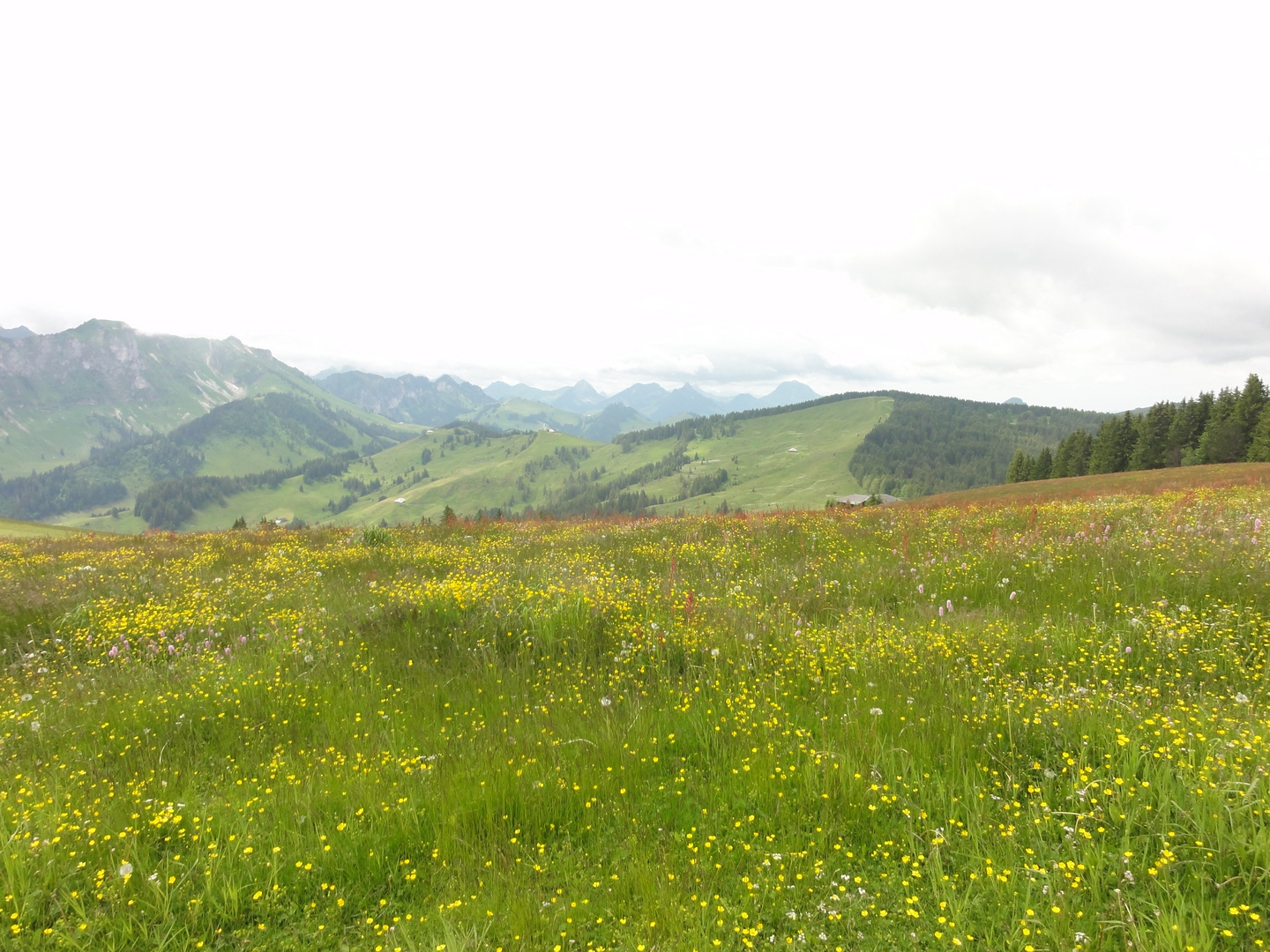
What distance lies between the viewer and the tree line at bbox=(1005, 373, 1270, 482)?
66.6 metres

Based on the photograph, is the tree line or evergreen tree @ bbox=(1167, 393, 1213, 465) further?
evergreen tree @ bbox=(1167, 393, 1213, 465)

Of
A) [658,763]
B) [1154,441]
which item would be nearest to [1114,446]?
[1154,441]

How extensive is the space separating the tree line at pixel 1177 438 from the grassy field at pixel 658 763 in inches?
3382

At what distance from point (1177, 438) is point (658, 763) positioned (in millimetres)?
106786

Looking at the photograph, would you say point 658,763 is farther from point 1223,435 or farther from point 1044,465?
A: point 1044,465

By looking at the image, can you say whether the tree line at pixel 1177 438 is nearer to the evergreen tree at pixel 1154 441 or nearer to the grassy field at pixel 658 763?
the evergreen tree at pixel 1154 441

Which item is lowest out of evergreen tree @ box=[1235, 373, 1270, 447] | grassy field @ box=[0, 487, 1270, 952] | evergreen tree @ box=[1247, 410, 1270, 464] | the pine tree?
grassy field @ box=[0, 487, 1270, 952]

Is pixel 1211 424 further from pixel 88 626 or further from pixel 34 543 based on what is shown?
pixel 34 543

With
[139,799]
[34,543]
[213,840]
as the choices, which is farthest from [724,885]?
[34,543]

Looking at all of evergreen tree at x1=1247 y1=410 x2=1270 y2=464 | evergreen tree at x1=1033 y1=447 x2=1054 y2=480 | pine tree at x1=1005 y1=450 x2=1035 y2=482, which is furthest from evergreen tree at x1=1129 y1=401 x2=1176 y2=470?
pine tree at x1=1005 y1=450 x2=1035 y2=482

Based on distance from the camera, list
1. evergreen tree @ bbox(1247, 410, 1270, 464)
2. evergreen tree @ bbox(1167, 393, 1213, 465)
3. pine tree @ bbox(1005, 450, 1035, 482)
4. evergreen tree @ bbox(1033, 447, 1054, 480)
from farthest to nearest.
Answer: pine tree @ bbox(1005, 450, 1035, 482) < evergreen tree @ bbox(1033, 447, 1054, 480) < evergreen tree @ bbox(1167, 393, 1213, 465) < evergreen tree @ bbox(1247, 410, 1270, 464)

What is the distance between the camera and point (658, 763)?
14.8ft

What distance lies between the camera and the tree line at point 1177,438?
6656 cm

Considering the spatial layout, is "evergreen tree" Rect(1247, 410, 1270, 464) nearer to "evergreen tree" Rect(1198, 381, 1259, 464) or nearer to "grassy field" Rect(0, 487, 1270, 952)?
"evergreen tree" Rect(1198, 381, 1259, 464)
